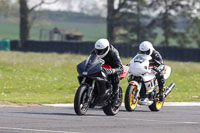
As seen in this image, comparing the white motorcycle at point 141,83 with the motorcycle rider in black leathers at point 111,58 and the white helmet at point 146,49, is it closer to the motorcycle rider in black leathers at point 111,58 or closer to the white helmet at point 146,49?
the white helmet at point 146,49

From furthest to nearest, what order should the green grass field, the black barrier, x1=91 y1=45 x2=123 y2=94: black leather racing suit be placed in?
the black barrier
the green grass field
x1=91 y1=45 x2=123 y2=94: black leather racing suit

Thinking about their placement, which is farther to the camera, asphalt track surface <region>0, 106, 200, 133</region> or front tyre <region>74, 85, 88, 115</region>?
front tyre <region>74, 85, 88, 115</region>

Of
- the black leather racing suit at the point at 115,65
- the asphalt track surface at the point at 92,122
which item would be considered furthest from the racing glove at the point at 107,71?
the asphalt track surface at the point at 92,122

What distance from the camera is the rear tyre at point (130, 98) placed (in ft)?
40.2

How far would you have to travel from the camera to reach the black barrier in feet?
132

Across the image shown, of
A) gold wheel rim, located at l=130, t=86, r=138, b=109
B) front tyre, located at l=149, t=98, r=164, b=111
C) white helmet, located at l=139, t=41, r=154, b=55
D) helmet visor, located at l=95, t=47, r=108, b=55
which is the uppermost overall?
helmet visor, located at l=95, t=47, r=108, b=55

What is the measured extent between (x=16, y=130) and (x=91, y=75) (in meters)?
2.59

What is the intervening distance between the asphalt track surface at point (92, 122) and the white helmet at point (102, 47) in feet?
4.04

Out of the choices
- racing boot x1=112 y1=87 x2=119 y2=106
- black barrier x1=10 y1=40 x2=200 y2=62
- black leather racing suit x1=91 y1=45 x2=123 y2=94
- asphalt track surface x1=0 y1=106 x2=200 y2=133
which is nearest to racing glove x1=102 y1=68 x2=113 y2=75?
black leather racing suit x1=91 y1=45 x2=123 y2=94

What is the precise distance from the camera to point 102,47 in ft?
37.4

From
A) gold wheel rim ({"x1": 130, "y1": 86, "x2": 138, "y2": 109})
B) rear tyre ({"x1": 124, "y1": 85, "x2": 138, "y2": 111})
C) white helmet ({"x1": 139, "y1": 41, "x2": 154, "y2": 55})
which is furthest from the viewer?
white helmet ({"x1": 139, "y1": 41, "x2": 154, "y2": 55})

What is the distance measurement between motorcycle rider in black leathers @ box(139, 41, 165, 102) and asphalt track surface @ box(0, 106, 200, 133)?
1.21 m

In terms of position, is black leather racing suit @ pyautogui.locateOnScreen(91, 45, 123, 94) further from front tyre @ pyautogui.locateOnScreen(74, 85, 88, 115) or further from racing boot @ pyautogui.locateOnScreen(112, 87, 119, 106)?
front tyre @ pyautogui.locateOnScreen(74, 85, 88, 115)

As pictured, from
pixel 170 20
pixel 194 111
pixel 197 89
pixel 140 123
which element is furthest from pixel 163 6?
pixel 140 123
